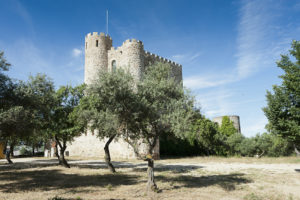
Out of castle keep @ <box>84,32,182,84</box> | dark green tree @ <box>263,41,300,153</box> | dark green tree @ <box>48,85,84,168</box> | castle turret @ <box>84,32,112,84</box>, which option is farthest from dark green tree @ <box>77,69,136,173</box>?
castle turret @ <box>84,32,112,84</box>

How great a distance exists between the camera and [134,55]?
1098 inches

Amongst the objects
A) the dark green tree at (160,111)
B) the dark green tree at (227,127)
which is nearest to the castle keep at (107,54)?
the dark green tree at (227,127)

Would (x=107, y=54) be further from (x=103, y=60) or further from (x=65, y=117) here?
(x=65, y=117)

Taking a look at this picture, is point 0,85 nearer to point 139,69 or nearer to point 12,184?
point 12,184

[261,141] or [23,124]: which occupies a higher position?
[23,124]

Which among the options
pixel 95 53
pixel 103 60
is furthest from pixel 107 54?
pixel 95 53

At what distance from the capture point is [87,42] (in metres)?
31.2

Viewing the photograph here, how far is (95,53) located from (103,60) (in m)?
1.48

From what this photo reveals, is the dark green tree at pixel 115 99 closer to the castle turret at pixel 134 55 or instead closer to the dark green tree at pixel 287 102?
the dark green tree at pixel 287 102

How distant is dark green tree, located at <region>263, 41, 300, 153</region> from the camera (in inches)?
511

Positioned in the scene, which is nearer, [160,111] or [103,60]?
[160,111]

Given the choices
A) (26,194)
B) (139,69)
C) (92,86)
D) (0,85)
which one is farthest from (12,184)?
(139,69)

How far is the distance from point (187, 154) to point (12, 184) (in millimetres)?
26010

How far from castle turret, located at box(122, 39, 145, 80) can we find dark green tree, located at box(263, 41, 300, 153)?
651 inches
